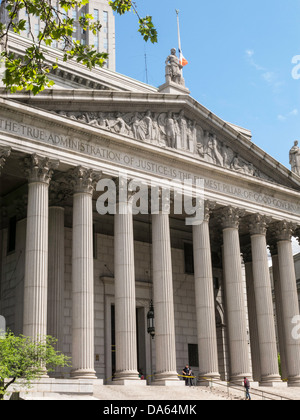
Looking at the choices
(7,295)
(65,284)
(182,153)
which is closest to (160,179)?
(182,153)

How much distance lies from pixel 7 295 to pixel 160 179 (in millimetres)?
12975

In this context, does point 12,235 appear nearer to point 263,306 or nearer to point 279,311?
point 263,306

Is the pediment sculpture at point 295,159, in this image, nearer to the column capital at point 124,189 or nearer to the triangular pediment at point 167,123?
the triangular pediment at point 167,123

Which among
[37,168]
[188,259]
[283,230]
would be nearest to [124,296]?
[37,168]

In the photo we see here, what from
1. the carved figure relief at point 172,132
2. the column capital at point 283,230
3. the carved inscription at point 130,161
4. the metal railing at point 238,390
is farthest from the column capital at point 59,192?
the column capital at point 283,230

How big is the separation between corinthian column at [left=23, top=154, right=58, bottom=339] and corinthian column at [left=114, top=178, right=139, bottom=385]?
16.2 ft

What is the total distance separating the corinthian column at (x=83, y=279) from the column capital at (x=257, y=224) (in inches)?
542

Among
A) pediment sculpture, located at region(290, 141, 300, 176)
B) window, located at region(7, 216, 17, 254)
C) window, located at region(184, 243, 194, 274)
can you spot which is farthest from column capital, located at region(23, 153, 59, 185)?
pediment sculpture, located at region(290, 141, 300, 176)

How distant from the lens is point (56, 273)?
123 feet

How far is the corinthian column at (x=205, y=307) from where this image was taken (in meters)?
37.4

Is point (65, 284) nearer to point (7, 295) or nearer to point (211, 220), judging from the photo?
point (7, 295)

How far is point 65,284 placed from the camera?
4119 cm

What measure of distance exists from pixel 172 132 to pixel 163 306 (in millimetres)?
11487

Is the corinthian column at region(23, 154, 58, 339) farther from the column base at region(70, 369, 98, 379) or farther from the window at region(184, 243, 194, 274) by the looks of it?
the window at region(184, 243, 194, 274)
